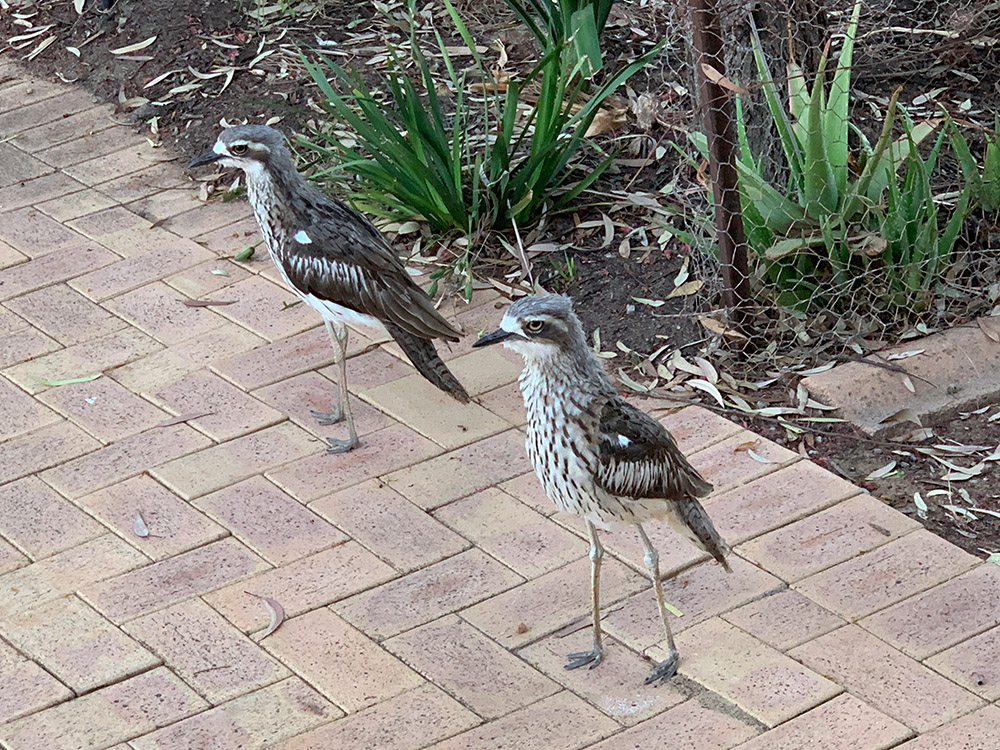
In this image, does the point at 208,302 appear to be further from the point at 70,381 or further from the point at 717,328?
the point at 717,328

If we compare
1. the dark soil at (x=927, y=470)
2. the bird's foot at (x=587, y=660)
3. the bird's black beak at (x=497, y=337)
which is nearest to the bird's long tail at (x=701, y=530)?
the bird's foot at (x=587, y=660)

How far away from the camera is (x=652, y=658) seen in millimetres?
3838

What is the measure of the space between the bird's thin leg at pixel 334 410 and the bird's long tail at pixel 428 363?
0.20 metres

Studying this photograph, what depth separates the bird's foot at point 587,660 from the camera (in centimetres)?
382

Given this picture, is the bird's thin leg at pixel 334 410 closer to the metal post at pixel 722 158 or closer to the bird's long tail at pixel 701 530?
the metal post at pixel 722 158

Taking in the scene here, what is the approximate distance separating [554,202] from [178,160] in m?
1.99

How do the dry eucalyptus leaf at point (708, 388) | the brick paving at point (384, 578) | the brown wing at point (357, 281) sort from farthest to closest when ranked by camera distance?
the dry eucalyptus leaf at point (708, 388) → the brown wing at point (357, 281) → the brick paving at point (384, 578)

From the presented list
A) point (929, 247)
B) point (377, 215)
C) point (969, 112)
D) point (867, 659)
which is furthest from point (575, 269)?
point (867, 659)

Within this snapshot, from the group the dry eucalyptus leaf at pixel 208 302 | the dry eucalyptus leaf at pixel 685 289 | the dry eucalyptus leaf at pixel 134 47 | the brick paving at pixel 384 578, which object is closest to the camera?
the brick paving at pixel 384 578

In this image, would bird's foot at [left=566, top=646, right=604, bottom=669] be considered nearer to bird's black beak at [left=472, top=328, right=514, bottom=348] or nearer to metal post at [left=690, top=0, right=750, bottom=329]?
bird's black beak at [left=472, top=328, right=514, bottom=348]

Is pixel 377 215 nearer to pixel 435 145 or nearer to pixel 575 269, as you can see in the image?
pixel 435 145

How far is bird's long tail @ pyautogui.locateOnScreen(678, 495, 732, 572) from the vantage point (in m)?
3.73

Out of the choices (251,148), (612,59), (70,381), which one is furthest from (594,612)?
(612,59)

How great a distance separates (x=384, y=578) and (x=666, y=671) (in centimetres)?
95
